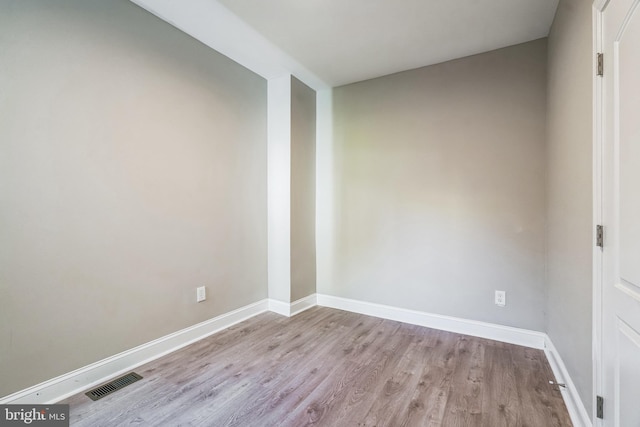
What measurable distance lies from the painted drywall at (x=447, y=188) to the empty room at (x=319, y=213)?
0.02m

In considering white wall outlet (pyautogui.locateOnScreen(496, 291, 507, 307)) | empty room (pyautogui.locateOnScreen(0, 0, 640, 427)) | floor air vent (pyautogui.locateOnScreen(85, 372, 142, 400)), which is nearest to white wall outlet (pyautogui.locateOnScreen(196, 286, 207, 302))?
empty room (pyautogui.locateOnScreen(0, 0, 640, 427))

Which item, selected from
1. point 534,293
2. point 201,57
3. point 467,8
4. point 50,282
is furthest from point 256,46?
point 534,293

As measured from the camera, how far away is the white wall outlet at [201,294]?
2500 millimetres

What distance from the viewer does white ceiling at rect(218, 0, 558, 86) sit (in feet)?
6.70

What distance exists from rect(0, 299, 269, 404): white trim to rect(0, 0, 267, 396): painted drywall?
0.16ft
